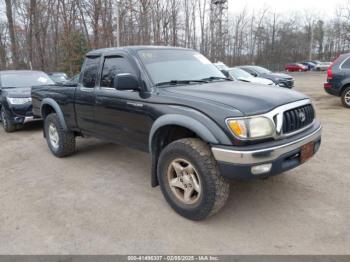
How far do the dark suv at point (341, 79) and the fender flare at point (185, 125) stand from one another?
8402 mm

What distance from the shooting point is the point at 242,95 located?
3.08 meters

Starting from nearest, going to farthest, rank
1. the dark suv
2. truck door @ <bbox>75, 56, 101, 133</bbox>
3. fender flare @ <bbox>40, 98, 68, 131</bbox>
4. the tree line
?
truck door @ <bbox>75, 56, 101, 133</bbox>
fender flare @ <bbox>40, 98, 68, 131</bbox>
the dark suv
the tree line

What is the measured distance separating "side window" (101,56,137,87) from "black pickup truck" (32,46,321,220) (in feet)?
0.04

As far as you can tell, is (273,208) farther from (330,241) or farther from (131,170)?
(131,170)

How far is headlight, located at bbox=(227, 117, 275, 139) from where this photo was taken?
2705 mm

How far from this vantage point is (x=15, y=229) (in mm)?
3143

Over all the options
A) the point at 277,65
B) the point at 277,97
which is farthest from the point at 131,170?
the point at 277,65

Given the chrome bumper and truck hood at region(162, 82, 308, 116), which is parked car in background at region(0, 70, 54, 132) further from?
the chrome bumper

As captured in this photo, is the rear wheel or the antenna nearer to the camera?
the rear wheel

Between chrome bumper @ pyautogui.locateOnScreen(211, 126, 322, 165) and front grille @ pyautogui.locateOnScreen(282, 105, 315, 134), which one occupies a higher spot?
front grille @ pyautogui.locateOnScreen(282, 105, 315, 134)

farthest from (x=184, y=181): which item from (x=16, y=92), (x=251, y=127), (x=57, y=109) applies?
(x=16, y=92)

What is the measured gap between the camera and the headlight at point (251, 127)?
8.87ft

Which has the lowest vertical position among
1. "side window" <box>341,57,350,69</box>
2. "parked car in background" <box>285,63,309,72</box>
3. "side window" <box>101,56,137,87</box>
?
"side window" <box>101,56,137,87</box>

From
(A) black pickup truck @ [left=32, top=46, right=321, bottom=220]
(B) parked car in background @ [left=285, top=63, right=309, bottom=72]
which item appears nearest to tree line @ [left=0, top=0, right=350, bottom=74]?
(B) parked car in background @ [left=285, top=63, right=309, bottom=72]
